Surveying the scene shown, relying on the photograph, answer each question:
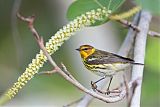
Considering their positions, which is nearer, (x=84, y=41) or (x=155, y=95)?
(x=84, y=41)

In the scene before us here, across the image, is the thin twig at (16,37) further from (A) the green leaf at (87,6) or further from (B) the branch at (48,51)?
(B) the branch at (48,51)

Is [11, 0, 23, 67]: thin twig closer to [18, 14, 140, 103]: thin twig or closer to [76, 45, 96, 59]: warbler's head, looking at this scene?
[76, 45, 96, 59]: warbler's head

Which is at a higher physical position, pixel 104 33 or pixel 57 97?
pixel 104 33

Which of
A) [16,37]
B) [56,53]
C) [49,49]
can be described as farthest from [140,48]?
[56,53]

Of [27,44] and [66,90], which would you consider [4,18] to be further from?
[66,90]

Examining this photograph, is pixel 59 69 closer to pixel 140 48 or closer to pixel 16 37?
pixel 140 48

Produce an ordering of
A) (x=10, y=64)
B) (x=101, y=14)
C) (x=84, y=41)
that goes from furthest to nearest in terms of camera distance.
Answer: (x=10, y=64) < (x=84, y=41) < (x=101, y=14)

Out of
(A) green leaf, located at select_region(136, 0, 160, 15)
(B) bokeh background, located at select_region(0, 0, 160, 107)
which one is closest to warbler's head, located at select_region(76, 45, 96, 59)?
(A) green leaf, located at select_region(136, 0, 160, 15)

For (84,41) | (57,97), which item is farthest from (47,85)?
(84,41)
